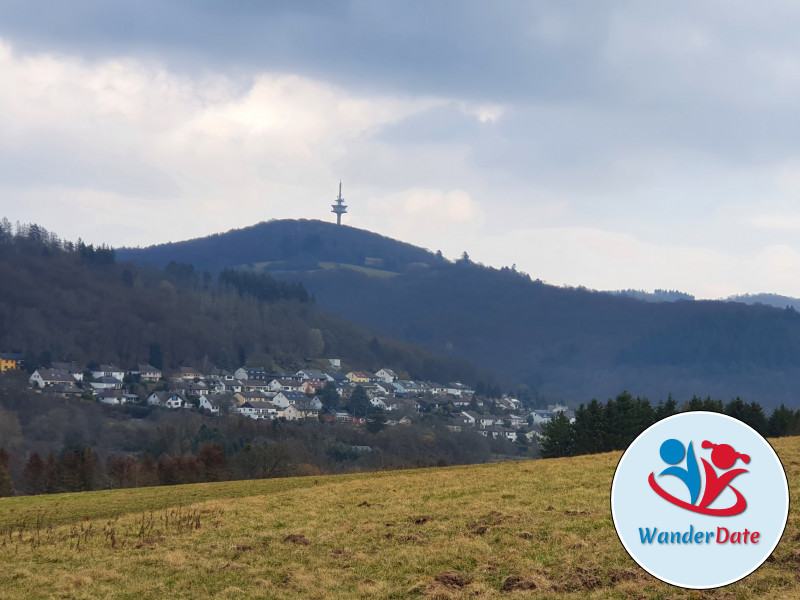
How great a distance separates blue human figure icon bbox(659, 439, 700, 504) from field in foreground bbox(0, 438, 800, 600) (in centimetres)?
248

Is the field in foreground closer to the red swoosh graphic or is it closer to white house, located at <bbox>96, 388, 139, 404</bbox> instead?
the red swoosh graphic

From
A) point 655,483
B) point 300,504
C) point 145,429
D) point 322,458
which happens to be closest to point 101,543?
point 300,504

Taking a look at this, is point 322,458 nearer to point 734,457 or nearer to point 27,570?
point 27,570

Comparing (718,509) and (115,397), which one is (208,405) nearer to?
(115,397)

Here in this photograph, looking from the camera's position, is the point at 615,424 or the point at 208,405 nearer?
the point at 615,424

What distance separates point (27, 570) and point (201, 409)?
16923 centimetres

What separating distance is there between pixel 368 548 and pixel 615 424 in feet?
155

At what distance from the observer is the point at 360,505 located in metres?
25.6

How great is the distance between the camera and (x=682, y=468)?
517 inches

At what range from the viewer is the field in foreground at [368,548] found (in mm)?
15938

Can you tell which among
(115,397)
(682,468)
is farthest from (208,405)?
(682,468)

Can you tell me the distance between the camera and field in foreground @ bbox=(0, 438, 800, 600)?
15938 mm

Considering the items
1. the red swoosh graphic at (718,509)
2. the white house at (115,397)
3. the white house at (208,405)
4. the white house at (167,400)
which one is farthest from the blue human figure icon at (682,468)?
the white house at (115,397)

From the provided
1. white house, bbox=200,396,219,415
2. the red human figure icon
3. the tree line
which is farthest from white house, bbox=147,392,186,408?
the red human figure icon
